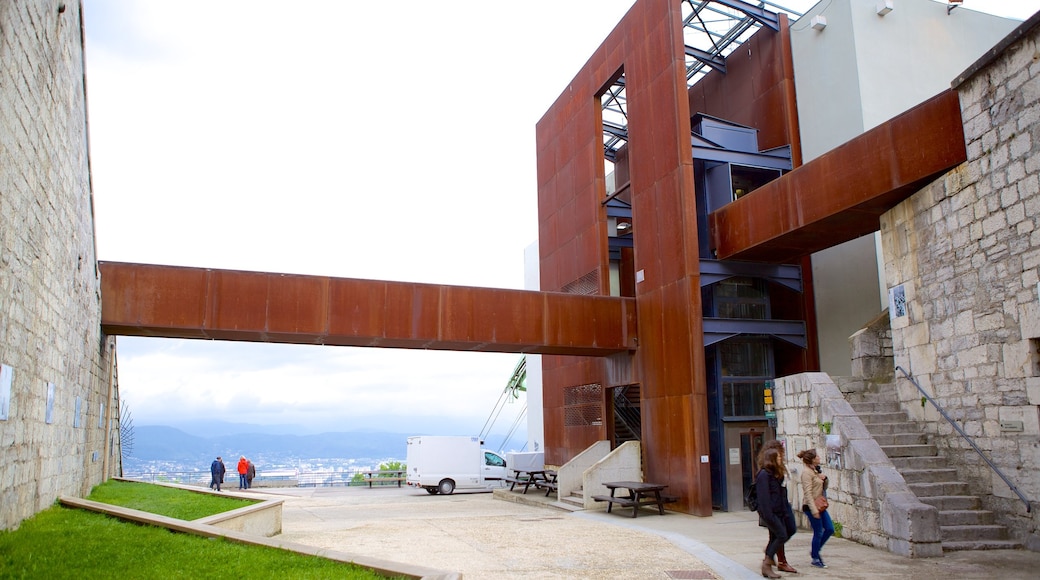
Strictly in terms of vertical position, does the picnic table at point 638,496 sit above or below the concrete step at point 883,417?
below

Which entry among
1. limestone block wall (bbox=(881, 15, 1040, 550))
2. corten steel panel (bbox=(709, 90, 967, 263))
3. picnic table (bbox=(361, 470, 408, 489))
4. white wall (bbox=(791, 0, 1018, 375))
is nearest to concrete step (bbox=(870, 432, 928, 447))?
limestone block wall (bbox=(881, 15, 1040, 550))

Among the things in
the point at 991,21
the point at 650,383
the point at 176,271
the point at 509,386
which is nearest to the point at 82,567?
the point at 176,271

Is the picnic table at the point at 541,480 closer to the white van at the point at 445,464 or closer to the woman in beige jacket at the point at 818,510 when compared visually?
the white van at the point at 445,464

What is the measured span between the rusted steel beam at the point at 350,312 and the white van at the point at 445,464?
347 inches

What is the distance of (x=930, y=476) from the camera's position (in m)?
11.0

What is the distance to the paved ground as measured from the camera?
8977 millimetres

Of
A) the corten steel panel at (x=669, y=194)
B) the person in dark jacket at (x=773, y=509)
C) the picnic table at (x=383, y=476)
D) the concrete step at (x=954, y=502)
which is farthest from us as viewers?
the picnic table at (x=383, y=476)

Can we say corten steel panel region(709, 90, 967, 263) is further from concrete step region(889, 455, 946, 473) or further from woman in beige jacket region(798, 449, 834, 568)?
woman in beige jacket region(798, 449, 834, 568)

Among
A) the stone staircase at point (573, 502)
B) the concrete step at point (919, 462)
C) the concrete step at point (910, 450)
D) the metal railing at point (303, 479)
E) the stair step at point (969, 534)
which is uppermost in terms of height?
the concrete step at point (910, 450)

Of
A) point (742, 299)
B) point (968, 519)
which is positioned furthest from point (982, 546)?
point (742, 299)

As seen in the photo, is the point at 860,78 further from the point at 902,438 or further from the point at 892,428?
the point at 902,438

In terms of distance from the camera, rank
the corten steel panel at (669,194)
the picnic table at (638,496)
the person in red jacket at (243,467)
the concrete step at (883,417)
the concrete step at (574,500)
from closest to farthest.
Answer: the concrete step at (883,417) → the picnic table at (638,496) → the corten steel panel at (669,194) → the concrete step at (574,500) → the person in red jacket at (243,467)

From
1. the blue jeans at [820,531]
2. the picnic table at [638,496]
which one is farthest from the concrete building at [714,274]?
the blue jeans at [820,531]

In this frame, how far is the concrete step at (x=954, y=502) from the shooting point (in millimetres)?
10547
